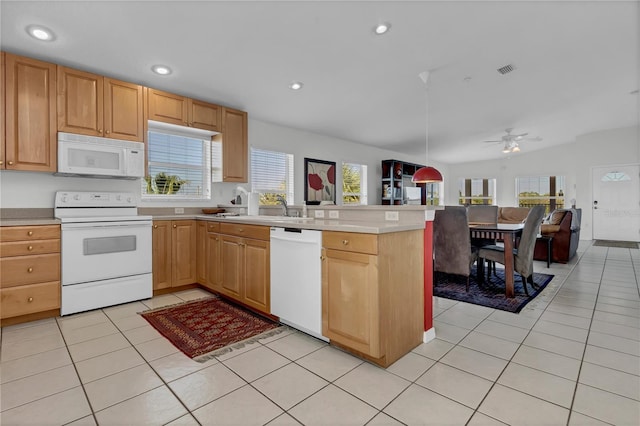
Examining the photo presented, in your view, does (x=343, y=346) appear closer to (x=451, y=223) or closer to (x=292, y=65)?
(x=451, y=223)

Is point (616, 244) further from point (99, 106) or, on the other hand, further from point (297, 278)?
point (99, 106)

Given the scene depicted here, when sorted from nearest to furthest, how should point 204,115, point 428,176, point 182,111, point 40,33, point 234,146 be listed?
point 40,33
point 182,111
point 204,115
point 234,146
point 428,176

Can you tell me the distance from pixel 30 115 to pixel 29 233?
42.9 inches

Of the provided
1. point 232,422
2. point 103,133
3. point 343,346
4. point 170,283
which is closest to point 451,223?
point 343,346

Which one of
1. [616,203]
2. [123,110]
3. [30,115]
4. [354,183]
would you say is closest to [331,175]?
[354,183]

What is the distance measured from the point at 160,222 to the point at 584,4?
4.65 meters

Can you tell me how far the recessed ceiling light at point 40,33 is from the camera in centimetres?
243

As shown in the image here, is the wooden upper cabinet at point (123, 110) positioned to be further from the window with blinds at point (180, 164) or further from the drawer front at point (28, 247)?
the drawer front at point (28, 247)

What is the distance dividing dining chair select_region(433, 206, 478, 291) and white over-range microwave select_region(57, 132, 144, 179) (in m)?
3.48

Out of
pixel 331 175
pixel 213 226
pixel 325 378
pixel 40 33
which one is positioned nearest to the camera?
pixel 325 378

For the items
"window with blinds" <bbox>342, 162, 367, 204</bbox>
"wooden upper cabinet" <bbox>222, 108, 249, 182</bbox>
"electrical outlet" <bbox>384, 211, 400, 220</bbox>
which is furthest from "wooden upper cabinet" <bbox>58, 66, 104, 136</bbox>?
"window with blinds" <bbox>342, 162, 367, 204</bbox>

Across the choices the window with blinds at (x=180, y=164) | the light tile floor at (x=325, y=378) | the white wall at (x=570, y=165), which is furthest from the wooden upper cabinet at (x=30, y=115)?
the white wall at (x=570, y=165)

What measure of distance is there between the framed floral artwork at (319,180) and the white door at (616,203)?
7.17 m

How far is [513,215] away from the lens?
7.37m
